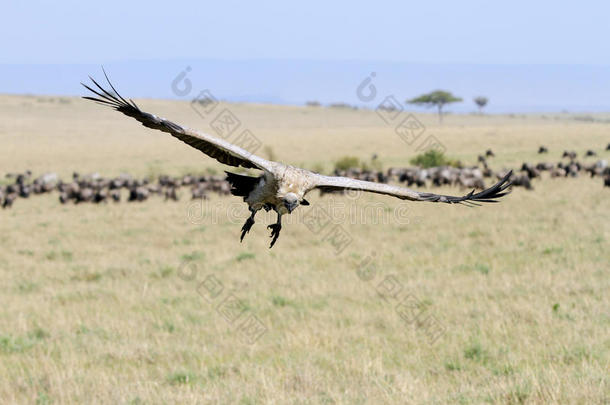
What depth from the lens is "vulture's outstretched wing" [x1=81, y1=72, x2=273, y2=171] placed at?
16.0ft

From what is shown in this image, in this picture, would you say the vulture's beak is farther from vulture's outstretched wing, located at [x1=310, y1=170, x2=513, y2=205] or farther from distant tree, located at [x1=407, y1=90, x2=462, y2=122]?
distant tree, located at [x1=407, y1=90, x2=462, y2=122]

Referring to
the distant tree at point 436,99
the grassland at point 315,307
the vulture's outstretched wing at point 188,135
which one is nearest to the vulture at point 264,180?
the vulture's outstretched wing at point 188,135

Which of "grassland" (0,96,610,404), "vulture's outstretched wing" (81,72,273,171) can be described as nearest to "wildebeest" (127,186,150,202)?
"grassland" (0,96,610,404)

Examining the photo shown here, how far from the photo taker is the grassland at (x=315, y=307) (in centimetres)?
707

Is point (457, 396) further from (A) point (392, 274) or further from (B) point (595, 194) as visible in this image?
(B) point (595, 194)

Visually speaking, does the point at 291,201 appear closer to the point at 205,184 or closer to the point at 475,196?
the point at 475,196

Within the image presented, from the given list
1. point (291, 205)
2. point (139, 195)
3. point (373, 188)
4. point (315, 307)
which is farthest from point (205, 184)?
point (291, 205)

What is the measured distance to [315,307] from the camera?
1067 cm

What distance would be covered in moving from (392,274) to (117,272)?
20.3ft

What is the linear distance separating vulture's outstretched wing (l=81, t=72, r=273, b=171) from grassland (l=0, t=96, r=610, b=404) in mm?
2881

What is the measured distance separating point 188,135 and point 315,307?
6.19 meters

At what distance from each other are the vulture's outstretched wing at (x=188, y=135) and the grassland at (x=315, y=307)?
2881 millimetres

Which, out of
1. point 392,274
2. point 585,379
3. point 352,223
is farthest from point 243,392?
point 352,223

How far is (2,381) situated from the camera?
7391mm
